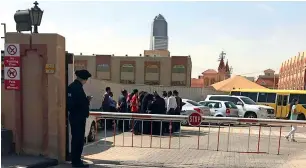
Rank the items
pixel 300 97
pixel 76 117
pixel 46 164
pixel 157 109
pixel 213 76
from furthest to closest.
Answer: pixel 213 76
pixel 300 97
pixel 157 109
pixel 76 117
pixel 46 164

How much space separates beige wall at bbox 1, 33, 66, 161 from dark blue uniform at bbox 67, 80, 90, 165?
442 mm

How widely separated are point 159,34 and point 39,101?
373 feet

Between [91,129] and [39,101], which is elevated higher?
[39,101]

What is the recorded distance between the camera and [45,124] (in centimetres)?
871

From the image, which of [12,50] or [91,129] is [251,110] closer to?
[91,129]

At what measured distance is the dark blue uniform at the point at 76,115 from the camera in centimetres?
821

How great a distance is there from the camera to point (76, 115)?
826 cm

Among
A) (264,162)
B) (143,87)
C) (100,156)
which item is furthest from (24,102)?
(143,87)

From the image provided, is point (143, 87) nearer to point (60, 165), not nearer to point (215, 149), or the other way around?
point (215, 149)

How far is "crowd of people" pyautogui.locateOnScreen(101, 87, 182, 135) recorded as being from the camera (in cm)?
1485

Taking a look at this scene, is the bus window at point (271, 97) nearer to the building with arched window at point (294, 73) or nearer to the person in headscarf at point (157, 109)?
the person in headscarf at point (157, 109)

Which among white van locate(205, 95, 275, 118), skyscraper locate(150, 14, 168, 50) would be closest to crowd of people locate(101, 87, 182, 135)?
white van locate(205, 95, 275, 118)

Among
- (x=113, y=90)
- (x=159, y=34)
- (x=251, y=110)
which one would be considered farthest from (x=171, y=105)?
(x=159, y=34)

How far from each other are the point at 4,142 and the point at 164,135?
728 centimetres
